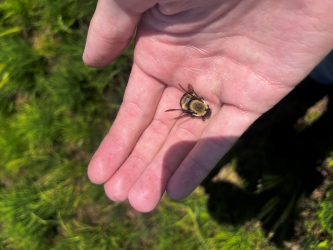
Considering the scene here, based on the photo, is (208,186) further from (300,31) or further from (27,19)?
(27,19)

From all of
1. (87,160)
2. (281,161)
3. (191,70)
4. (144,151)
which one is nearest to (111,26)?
(191,70)

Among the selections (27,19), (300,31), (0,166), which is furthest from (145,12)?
(0,166)

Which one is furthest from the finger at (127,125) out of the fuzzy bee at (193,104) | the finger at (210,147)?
the finger at (210,147)

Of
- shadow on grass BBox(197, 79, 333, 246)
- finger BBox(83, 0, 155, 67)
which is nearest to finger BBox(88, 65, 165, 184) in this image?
finger BBox(83, 0, 155, 67)

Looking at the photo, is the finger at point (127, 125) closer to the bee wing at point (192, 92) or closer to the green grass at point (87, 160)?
the bee wing at point (192, 92)

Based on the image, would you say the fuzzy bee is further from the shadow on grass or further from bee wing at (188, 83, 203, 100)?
the shadow on grass

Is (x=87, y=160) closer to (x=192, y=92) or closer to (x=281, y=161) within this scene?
(x=192, y=92)

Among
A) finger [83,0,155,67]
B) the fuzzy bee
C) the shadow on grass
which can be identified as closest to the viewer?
finger [83,0,155,67]
